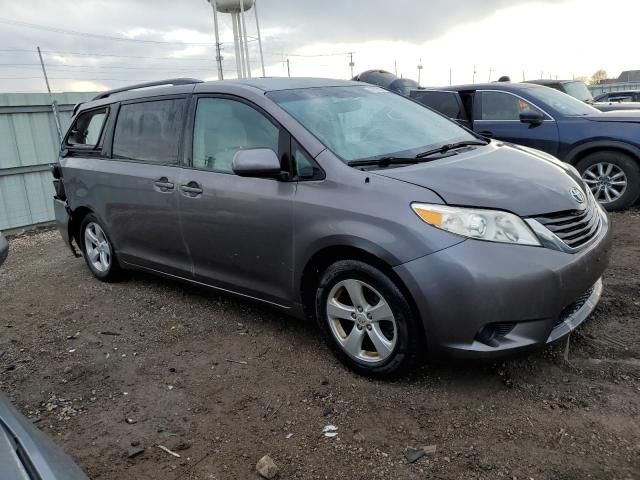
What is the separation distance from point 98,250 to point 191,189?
1913 millimetres

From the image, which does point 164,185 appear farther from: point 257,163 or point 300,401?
point 300,401

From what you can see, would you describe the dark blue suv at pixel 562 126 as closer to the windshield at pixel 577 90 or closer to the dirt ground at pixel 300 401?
the dirt ground at pixel 300 401

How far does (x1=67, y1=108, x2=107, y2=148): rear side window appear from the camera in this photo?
16.1 ft

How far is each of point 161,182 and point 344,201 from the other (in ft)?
5.68

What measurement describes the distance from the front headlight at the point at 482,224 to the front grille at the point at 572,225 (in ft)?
0.48

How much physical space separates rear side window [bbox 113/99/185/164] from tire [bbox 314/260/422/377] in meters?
1.73

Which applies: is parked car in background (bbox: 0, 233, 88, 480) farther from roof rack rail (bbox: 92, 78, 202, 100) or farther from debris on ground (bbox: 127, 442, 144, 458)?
roof rack rail (bbox: 92, 78, 202, 100)

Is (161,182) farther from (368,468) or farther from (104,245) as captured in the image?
(368,468)

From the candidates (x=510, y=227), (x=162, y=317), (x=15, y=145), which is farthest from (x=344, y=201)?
(x=15, y=145)

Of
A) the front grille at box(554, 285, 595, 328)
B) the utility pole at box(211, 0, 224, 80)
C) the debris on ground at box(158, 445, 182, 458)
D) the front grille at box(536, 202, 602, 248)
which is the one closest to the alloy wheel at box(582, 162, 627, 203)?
the front grille at box(536, 202, 602, 248)

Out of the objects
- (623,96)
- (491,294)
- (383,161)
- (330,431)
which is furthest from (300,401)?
(623,96)

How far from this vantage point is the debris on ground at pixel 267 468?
7.87 ft

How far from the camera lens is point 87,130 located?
5.25 meters

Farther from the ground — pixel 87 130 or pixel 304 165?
pixel 87 130
